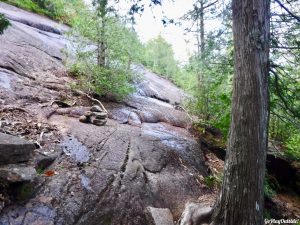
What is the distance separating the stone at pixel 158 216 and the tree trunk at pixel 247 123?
2.97 feet

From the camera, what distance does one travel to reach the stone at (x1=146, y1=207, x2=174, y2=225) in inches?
191

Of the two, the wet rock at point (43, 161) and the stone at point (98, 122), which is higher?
the stone at point (98, 122)

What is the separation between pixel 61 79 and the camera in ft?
30.2

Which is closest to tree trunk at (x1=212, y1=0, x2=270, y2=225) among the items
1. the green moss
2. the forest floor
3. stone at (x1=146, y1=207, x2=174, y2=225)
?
stone at (x1=146, y1=207, x2=174, y2=225)

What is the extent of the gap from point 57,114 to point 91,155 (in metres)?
1.98

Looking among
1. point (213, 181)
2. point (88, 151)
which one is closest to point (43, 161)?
point (88, 151)

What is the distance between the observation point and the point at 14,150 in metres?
4.63

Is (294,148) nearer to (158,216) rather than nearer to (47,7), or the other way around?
(158,216)

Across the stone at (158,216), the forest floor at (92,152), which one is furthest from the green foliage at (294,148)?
the stone at (158,216)

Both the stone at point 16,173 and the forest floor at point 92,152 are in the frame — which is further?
the forest floor at point 92,152

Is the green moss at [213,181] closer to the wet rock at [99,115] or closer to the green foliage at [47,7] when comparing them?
the wet rock at [99,115]

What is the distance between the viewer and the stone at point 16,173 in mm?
4227

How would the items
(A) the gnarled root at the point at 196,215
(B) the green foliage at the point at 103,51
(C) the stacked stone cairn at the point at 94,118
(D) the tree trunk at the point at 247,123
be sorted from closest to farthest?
1. (D) the tree trunk at the point at 247,123
2. (A) the gnarled root at the point at 196,215
3. (C) the stacked stone cairn at the point at 94,118
4. (B) the green foliage at the point at 103,51

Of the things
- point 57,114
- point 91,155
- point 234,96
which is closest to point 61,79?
point 57,114
